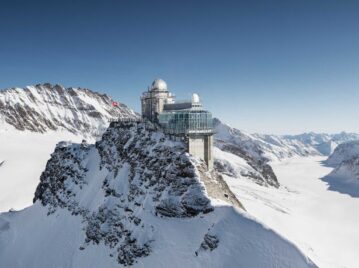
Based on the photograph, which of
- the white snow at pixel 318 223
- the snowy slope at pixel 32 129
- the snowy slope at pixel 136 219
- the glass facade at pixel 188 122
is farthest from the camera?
the snowy slope at pixel 32 129

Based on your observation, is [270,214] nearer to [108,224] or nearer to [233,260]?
[108,224]

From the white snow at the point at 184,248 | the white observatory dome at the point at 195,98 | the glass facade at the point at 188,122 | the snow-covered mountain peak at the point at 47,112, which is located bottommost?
the white snow at the point at 184,248

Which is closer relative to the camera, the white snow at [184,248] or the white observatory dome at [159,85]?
the white snow at [184,248]

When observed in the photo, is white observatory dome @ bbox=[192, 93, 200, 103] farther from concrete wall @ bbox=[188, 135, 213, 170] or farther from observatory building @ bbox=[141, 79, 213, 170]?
concrete wall @ bbox=[188, 135, 213, 170]

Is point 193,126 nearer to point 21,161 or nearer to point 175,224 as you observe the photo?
point 175,224

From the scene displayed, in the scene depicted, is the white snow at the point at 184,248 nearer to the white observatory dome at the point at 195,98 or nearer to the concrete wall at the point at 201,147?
the concrete wall at the point at 201,147

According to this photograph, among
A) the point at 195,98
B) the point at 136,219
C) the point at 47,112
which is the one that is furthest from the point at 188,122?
the point at 47,112

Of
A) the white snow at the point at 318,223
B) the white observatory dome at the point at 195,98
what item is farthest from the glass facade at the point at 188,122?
the white snow at the point at 318,223

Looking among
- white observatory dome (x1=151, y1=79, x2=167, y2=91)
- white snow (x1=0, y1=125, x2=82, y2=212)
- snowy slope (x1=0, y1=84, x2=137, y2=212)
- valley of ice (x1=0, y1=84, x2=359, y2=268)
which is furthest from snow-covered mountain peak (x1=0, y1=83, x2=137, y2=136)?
white observatory dome (x1=151, y1=79, x2=167, y2=91)
